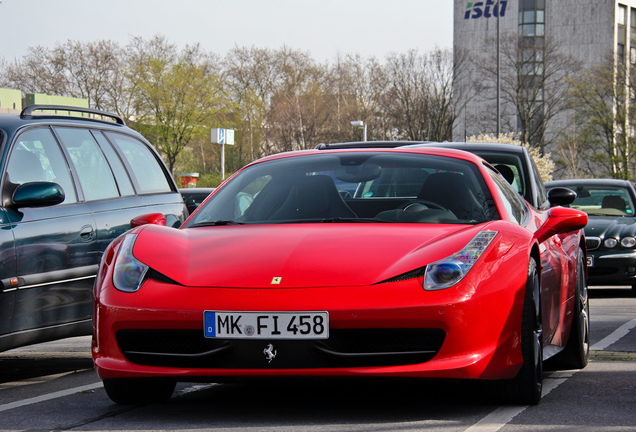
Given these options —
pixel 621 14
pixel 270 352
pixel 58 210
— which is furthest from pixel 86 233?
pixel 621 14

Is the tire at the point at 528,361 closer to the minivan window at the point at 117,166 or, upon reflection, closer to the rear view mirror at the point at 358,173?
the rear view mirror at the point at 358,173

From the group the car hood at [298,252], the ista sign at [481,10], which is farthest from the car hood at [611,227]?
the ista sign at [481,10]

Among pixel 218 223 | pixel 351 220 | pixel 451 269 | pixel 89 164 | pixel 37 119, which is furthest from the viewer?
pixel 89 164

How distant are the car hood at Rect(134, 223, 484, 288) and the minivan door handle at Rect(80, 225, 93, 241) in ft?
5.00

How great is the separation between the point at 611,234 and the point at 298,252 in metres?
10.4

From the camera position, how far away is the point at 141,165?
8133mm

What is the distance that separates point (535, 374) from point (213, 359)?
1.48 m

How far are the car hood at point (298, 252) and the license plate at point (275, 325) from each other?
15 cm

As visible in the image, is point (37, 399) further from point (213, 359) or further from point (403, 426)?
point (403, 426)

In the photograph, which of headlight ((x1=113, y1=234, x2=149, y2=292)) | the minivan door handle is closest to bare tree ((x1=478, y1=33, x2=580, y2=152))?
the minivan door handle

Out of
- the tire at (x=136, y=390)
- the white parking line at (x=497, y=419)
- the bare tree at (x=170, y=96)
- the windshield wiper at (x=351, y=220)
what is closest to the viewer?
the white parking line at (x=497, y=419)

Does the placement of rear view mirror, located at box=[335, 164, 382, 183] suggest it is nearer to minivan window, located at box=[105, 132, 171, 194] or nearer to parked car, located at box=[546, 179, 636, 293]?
minivan window, located at box=[105, 132, 171, 194]

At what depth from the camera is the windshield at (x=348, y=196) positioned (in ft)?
18.2

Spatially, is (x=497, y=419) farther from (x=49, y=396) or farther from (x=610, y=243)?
(x=610, y=243)
